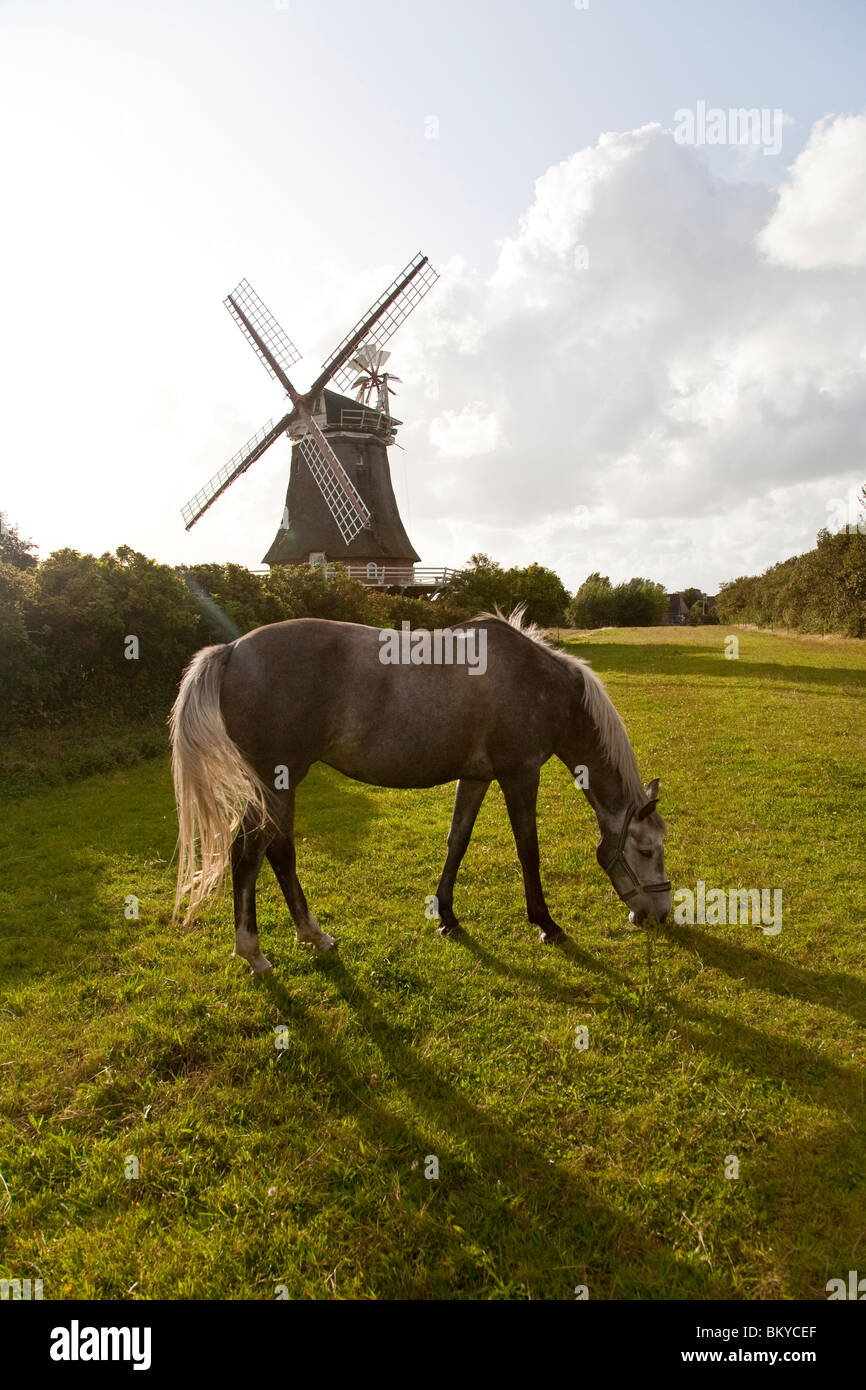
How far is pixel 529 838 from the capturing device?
20.0 ft

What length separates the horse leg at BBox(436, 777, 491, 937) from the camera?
633 centimetres

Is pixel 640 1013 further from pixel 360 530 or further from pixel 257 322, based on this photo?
pixel 257 322

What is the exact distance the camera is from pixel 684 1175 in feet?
11.5

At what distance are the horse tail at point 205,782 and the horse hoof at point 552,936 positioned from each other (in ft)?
9.04

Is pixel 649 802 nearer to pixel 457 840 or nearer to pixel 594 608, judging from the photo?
pixel 457 840

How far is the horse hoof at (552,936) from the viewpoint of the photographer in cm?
606

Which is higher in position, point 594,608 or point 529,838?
point 594,608

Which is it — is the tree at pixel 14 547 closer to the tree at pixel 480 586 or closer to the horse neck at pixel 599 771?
the tree at pixel 480 586

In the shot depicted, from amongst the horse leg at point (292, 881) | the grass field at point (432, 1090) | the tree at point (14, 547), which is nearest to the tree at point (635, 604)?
the tree at point (14, 547)

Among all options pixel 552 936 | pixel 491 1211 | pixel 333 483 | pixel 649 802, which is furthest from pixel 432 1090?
pixel 333 483

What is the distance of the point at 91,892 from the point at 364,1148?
16.6 ft

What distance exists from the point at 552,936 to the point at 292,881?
237 centimetres

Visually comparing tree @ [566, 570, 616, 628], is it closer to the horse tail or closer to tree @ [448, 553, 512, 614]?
tree @ [448, 553, 512, 614]
